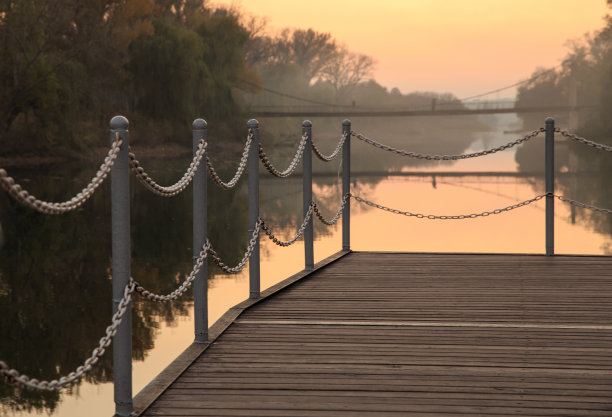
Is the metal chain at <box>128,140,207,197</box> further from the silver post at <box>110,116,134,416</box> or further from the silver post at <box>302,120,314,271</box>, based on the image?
the silver post at <box>302,120,314,271</box>

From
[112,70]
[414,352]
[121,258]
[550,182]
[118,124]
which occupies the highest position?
[112,70]

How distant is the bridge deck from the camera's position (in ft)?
12.4

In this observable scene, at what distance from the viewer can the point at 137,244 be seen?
14.5 m

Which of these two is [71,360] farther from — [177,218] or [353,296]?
[177,218]

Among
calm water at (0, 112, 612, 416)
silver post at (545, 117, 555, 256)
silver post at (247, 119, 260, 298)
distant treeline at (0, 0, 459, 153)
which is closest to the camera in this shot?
silver post at (247, 119, 260, 298)

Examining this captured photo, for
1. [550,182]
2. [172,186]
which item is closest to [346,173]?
[550,182]

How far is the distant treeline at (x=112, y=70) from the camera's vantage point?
33844 mm

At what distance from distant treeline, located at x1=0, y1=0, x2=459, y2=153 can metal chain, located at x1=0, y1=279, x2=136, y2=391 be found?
103 feet

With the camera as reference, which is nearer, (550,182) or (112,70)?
(550,182)

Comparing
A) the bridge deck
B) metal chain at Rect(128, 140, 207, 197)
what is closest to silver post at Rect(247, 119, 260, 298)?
the bridge deck

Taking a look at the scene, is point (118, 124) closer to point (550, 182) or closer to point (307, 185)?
point (307, 185)

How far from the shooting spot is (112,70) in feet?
131

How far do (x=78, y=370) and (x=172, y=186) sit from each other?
1.09 m

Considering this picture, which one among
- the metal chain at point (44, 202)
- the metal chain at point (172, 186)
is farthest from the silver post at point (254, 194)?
the metal chain at point (44, 202)
